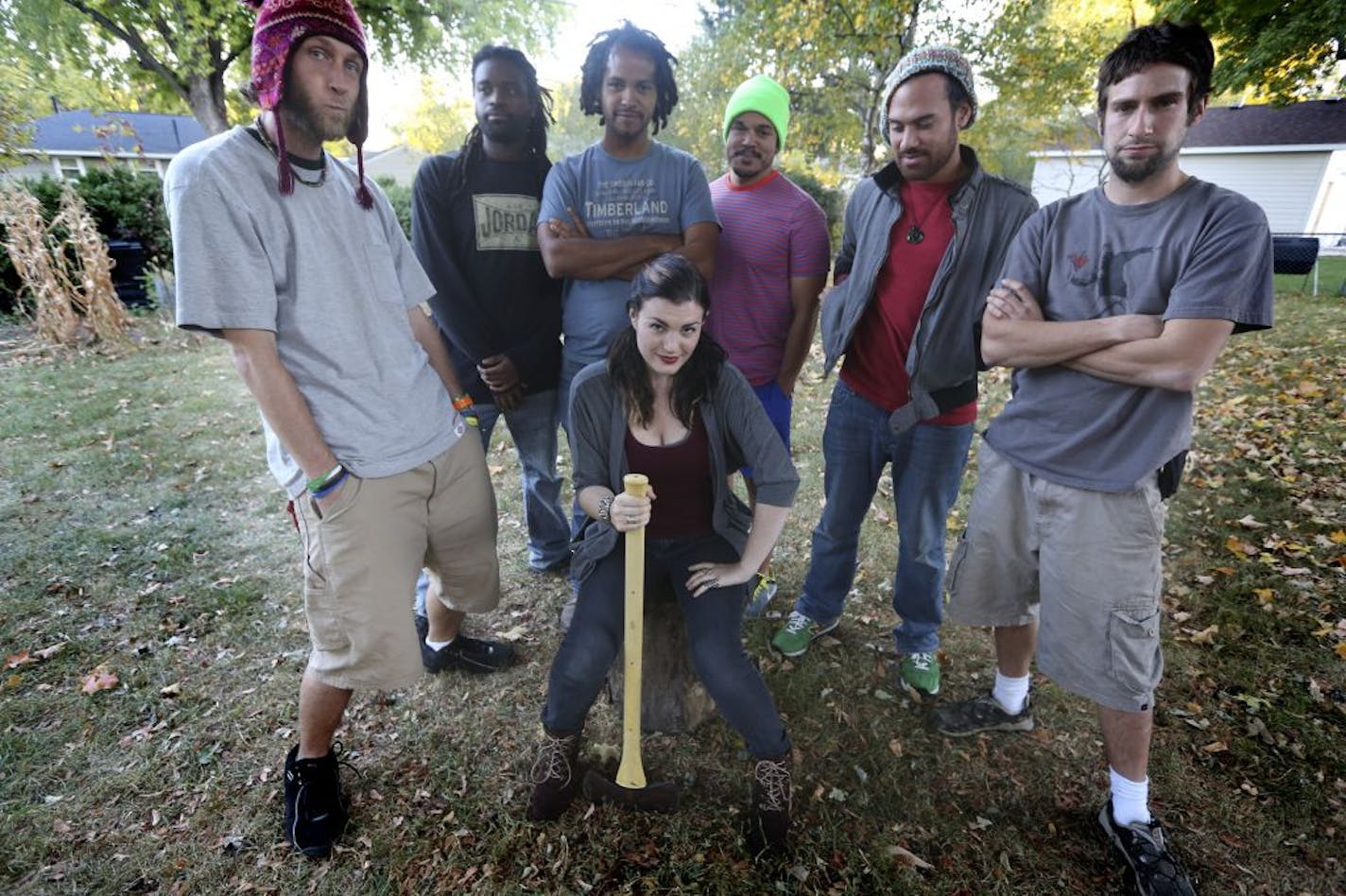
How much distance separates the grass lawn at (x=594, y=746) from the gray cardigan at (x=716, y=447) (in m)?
0.96

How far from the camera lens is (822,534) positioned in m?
3.18

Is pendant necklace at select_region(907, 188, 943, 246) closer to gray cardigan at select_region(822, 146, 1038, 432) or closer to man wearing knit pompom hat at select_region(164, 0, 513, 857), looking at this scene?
gray cardigan at select_region(822, 146, 1038, 432)

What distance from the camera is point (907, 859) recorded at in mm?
2322

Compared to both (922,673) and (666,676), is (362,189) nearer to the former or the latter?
(666,676)

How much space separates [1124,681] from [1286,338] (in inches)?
381

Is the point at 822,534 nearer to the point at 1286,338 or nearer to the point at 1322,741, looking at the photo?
the point at 1322,741

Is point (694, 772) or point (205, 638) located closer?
point (694, 772)

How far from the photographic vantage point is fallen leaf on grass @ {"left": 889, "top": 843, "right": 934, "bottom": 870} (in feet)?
7.55

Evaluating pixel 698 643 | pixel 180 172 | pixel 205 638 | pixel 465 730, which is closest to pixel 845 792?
pixel 698 643

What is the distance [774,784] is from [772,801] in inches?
2.1

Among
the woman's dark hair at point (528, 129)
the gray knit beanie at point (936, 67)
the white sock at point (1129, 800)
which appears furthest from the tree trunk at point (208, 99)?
the white sock at point (1129, 800)

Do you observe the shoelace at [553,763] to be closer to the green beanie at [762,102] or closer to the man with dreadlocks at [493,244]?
the man with dreadlocks at [493,244]

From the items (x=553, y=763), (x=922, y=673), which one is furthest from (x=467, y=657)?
(x=922, y=673)

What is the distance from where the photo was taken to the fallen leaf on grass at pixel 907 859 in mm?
2303
